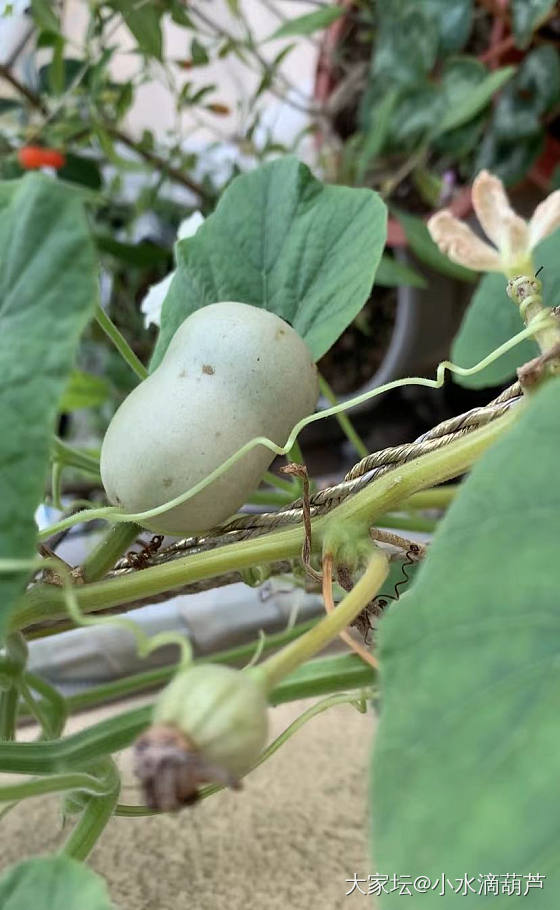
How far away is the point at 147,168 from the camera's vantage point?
0.85 m

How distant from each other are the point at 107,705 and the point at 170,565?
0.39 m

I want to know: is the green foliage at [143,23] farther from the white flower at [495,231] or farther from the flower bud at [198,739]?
the flower bud at [198,739]

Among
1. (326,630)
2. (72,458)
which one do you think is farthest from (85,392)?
(326,630)

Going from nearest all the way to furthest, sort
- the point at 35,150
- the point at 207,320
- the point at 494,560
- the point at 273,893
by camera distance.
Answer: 1. the point at 494,560
2. the point at 207,320
3. the point at 273,893
4. the point at 35,150

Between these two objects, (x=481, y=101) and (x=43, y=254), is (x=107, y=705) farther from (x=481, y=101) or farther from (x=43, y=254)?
(x=481, y=101)

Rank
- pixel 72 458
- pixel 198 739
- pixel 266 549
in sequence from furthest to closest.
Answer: pixel 72 458, pixel 266 549, pixel 198 739

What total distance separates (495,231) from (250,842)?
13.3 inches

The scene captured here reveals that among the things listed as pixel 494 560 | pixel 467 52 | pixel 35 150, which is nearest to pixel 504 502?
pixel 494 560

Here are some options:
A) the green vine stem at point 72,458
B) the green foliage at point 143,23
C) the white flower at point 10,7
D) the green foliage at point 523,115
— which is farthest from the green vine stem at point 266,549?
the green foliage at point 523,115

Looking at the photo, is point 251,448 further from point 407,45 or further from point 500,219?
point 407,45

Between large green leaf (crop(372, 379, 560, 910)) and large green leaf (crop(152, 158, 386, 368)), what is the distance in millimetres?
172

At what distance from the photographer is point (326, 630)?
0.62 feet

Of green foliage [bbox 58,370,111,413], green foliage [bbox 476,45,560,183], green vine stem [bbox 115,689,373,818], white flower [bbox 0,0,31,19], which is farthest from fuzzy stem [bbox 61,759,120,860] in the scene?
green foliage [bbox 476,45,560,183]

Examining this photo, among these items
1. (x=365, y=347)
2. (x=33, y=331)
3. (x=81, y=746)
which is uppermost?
(x=33, y=331)
